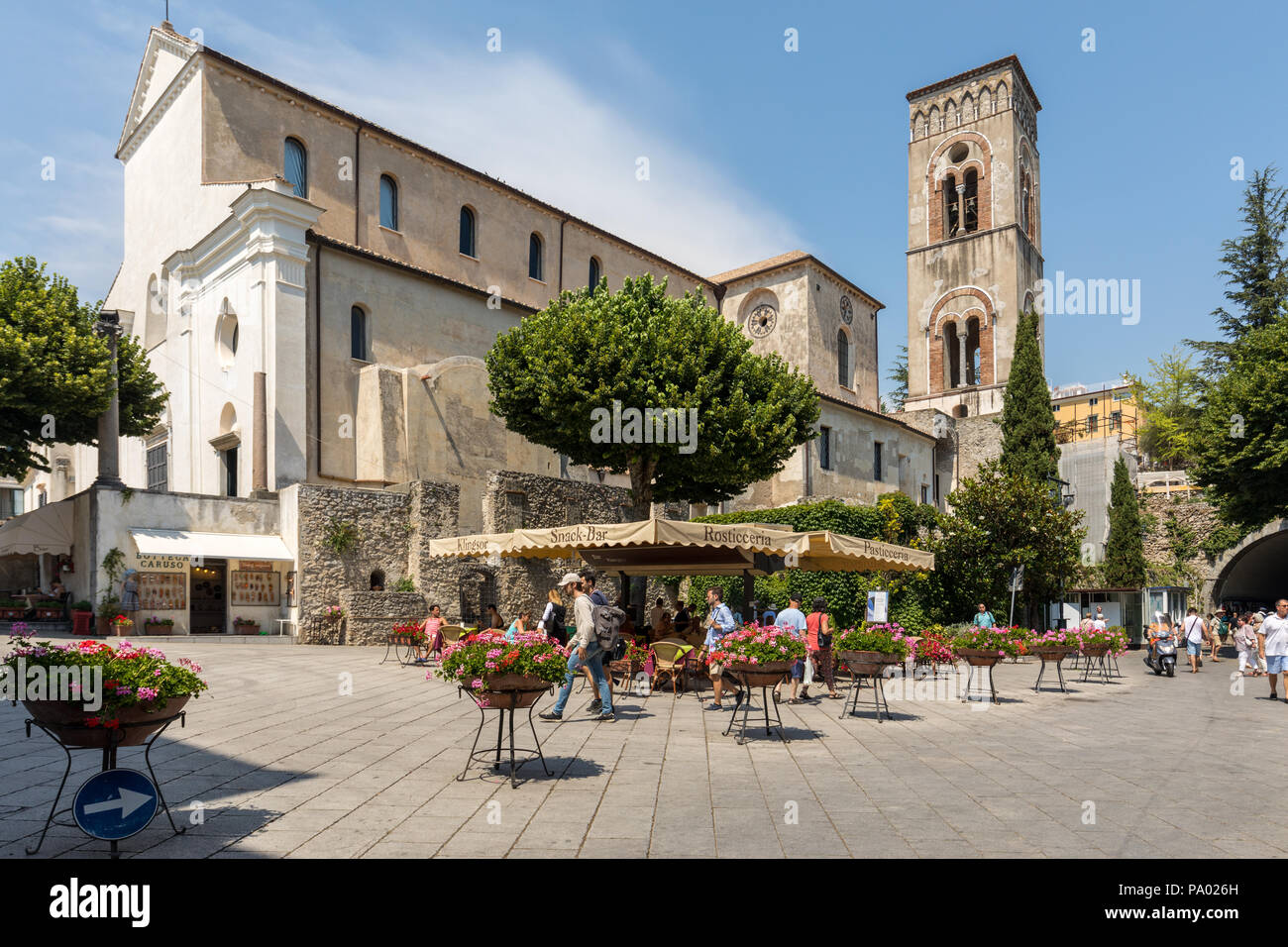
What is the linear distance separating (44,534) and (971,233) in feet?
158

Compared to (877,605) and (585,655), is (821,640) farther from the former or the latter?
(877,605)

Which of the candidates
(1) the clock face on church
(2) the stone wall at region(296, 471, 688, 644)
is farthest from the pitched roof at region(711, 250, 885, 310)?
(2) the stone wall at region(296, 471, 688, 644)

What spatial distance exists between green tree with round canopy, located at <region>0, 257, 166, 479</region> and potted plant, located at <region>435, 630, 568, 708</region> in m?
21.4

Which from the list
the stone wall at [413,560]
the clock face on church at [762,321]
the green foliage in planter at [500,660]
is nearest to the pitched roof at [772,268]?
the clock face on church at [762,321]

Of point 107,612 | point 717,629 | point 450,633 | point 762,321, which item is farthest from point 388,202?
point 717,629

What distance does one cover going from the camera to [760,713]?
12297mm

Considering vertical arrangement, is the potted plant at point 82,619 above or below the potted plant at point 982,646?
below

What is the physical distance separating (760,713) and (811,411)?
51.4 ft

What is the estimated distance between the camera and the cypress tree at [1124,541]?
38.3 m

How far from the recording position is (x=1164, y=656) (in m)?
21.2

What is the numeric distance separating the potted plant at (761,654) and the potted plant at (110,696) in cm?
569

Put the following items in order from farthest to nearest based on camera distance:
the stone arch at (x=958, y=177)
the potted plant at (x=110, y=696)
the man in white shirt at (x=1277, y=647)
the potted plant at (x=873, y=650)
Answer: the stone arch at (x=958, y=177)
the man in white shirt at (x=1277, y=647)
the potted plant at (x=873, y=650)
the potted plant at (x=110, y=696)

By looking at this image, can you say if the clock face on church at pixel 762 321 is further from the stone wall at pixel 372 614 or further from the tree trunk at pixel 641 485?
the stone wall at pixel 372 614
